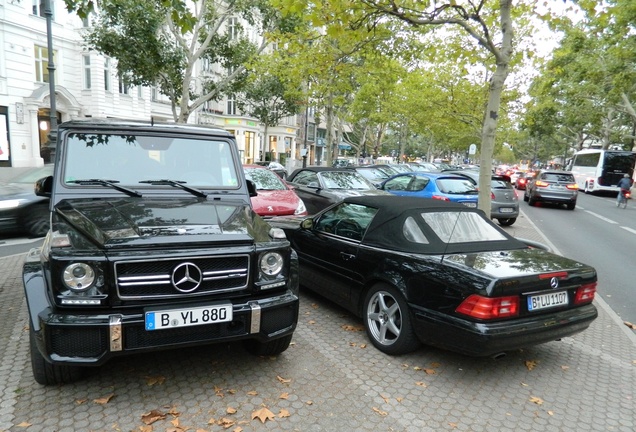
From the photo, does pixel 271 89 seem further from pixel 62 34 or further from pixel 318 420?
pixel 318 420

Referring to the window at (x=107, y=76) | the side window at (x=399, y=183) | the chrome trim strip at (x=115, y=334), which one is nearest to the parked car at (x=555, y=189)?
the side window at (x=399, y=183)

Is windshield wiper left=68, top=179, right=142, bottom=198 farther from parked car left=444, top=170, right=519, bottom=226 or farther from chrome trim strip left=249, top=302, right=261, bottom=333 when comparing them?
parked car left=444, top=170, right=519, bottom=226

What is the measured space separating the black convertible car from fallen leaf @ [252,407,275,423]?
145 cm

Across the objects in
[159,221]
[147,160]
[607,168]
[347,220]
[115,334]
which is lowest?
[115,334]

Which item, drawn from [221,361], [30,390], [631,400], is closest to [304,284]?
[221,361]

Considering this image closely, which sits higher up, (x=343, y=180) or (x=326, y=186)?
(x=343, y=180)

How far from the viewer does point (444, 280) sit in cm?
364

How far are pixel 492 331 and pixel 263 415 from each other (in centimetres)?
185

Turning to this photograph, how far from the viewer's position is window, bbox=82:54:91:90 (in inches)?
1093

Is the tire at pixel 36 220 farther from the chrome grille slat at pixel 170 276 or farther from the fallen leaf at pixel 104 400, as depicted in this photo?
the chrome grille slat at pixel 170 276

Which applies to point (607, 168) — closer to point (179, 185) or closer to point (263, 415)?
point (179, 185)

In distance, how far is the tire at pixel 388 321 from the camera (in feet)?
13.0

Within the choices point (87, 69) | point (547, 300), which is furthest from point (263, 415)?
point (87, 69)

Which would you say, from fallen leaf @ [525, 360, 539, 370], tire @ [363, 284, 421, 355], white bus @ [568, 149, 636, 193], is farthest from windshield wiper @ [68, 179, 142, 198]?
white bus @ [568, 149, 636, 193]
